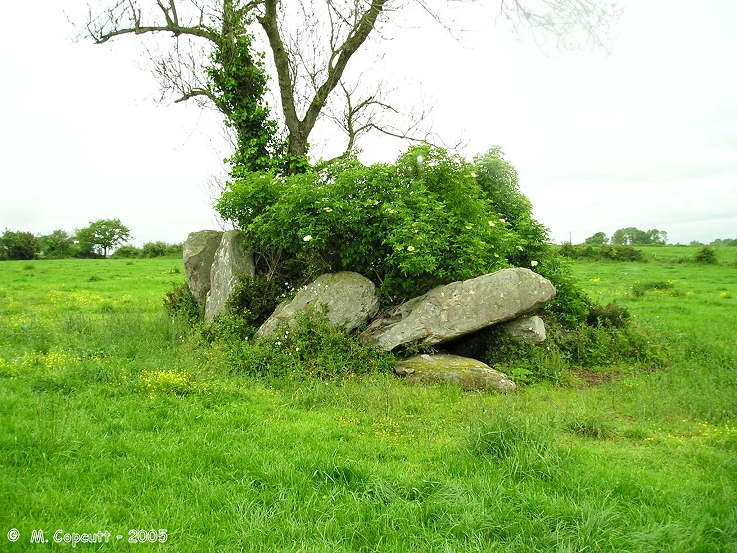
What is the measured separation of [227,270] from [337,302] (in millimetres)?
3751

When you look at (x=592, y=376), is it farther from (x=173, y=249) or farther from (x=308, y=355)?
(x=173, y=249)

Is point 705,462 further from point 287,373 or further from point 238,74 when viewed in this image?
point 238,74

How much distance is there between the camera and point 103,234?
74625 mm

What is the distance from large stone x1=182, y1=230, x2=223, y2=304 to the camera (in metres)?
14.6

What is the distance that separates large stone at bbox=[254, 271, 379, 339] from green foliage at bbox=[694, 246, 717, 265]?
96.8 feet

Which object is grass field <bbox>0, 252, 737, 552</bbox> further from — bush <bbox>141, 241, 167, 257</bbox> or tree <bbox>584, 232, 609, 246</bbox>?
bush <bbox>141, 241, 167, 257</bbox>

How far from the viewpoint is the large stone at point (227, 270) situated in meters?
12.8

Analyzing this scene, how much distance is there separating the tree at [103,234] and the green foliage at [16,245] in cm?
1650

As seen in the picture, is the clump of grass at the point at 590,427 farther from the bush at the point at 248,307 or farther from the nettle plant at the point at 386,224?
the bush at the point at 248,307

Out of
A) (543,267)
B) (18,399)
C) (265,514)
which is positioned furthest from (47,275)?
(265,514)

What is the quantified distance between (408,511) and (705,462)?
3910mm

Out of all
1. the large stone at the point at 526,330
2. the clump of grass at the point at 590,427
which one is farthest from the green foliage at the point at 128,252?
the clump of grass at the point at 590,427

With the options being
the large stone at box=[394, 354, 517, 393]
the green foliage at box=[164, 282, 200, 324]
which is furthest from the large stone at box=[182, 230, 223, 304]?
the large stone at box=[394, 354, 517, 393]

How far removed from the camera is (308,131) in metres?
16.4
